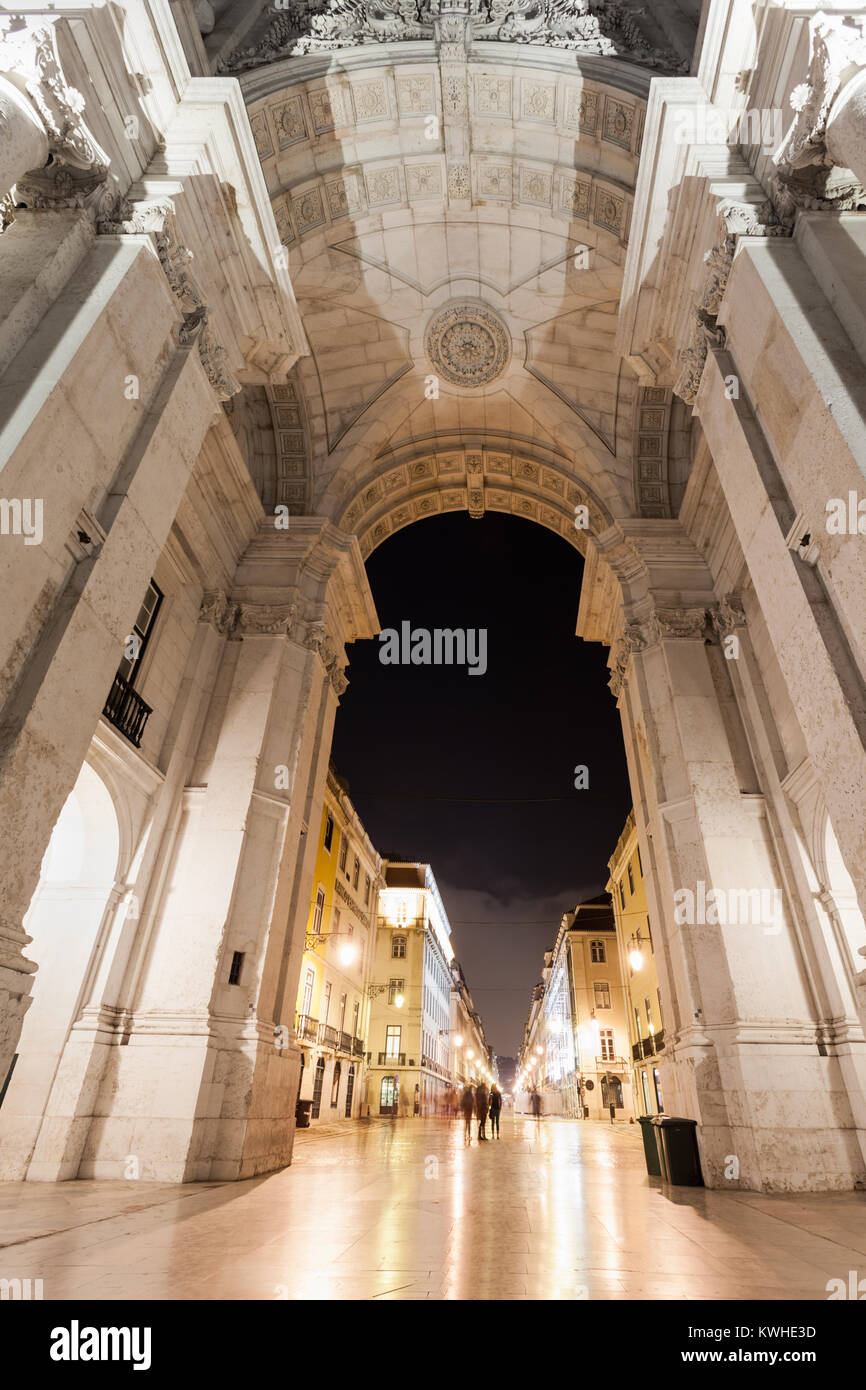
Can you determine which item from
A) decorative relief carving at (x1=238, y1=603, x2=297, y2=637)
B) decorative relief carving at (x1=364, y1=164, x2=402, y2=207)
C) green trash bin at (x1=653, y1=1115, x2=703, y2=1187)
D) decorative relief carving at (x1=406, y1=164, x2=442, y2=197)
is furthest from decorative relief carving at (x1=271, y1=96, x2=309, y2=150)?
green trash bin at (x1=653, y1=1115, x2=703, y2=1187)

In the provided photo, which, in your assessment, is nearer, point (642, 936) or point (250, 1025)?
point (250, 1025)

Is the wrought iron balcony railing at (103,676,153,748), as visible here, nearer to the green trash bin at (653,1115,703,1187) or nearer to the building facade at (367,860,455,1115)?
the green trash bin at (653,1115,703,1187)

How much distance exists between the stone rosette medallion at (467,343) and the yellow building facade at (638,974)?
18346 millimetres

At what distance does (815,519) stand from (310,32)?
1166cm

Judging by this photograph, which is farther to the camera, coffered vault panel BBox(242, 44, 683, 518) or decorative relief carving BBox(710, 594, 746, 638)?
decorative relief carving BBox(710, 594, 746, 638)

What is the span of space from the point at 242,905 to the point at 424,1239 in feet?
20.7

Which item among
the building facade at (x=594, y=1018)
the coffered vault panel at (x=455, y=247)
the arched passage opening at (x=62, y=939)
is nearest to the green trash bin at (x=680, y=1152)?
the arched passage opening at (x=62, y=939)

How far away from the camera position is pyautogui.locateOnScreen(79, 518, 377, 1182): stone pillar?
8.67 metres

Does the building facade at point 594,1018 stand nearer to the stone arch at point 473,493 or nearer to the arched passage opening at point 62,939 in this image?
the stone arch at point 473,493

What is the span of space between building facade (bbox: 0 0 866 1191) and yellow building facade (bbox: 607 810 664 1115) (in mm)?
16790

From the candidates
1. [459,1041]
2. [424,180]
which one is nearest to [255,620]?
[424,180]

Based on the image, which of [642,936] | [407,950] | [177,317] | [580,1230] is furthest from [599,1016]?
[177,317]
